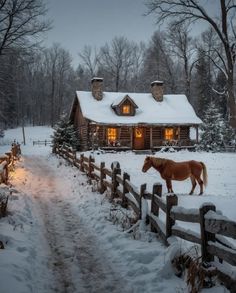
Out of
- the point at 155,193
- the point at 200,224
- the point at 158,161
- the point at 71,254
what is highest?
the point at 158,161

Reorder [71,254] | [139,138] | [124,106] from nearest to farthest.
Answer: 1. [71,254]
2. [124,106]
3. [139,138]

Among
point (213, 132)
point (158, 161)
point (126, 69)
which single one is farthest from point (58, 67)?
point (158, 161)

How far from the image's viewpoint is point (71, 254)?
787cm

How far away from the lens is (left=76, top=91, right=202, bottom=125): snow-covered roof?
38.7m

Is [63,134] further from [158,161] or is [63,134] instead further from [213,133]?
[158,161]

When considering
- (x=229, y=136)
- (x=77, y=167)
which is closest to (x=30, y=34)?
(x=77, y=167)

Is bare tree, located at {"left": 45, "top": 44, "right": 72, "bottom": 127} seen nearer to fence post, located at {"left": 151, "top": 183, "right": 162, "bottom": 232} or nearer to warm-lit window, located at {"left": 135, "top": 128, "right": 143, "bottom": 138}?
warm-lit window, located at {"left": 135, "top": 128, "right": 143, "bottom": 138}

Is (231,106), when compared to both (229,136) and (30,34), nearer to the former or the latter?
(30,34)

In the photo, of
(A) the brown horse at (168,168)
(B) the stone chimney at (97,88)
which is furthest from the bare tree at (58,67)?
(A) the brown horse at (168,168)

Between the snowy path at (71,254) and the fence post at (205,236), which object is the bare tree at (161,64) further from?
the fence post at (205,236)

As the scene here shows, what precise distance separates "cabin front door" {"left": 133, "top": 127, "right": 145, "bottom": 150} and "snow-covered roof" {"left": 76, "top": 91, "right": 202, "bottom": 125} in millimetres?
1526

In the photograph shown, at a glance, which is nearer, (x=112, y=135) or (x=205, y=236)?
(x=205, y=236)

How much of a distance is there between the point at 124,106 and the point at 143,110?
256 centimetres

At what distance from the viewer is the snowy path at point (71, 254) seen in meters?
6.43
